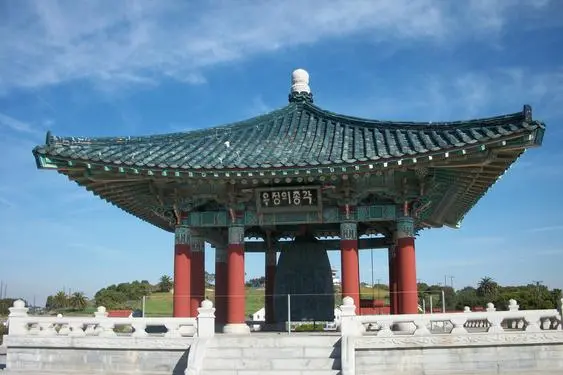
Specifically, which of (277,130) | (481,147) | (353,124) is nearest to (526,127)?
(481,147)

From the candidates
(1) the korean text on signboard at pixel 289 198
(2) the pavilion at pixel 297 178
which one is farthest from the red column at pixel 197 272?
(1) the korean text on signboard at pixel 289 198

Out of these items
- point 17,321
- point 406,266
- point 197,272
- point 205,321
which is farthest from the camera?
point 197,272

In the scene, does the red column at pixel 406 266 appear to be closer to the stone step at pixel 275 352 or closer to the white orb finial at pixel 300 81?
the stone step at pixel 275 352

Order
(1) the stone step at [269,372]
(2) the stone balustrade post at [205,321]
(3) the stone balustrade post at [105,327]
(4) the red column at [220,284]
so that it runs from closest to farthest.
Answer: (1) the stone step at [269,372], (2) the stone balustrade post at [205,321], (3) the stone balustrade post at [105,327], (4) the red column at [220,284]

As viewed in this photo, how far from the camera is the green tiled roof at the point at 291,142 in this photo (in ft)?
52.1

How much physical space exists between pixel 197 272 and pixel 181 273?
1435 millimetres

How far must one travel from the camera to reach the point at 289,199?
712 inches

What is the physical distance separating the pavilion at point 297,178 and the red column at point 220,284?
21cm

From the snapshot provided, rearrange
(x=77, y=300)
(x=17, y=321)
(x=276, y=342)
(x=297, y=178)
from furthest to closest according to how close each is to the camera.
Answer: (x=77, y=300) < (x=297, y=178) < (x=17, y=321) < (x=276, y=342)

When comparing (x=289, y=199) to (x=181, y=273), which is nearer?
(x=289, y=199)

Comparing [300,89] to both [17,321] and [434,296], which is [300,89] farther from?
[434,296]

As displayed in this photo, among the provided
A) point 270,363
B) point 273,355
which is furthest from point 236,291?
point 270,363

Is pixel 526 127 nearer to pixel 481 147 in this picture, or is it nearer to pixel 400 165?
pixel 481 147

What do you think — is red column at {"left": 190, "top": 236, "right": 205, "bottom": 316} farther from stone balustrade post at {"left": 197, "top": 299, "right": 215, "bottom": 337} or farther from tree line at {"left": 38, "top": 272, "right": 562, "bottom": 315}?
tree line at {"left": 38, "top": 272, "right": 562, "bottom": 315}
